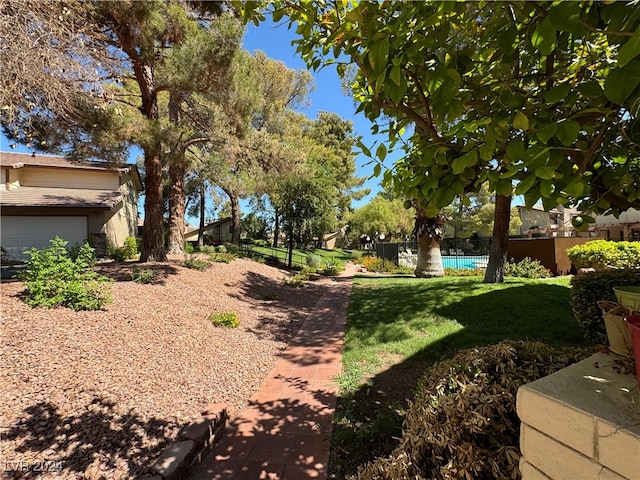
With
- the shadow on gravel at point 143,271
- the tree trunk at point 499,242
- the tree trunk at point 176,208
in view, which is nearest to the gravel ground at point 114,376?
the shadow on gravel at point 143,271

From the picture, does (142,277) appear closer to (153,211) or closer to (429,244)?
(153,211)

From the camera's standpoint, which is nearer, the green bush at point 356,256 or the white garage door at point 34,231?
the white garage door at point 34,231

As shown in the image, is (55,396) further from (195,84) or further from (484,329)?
(195,84)

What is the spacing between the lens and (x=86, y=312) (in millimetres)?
4312

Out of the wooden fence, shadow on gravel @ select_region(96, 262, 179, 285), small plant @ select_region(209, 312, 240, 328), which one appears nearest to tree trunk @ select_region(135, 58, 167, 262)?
shadow on gravel @ select_region(96, 262, 179, 285)

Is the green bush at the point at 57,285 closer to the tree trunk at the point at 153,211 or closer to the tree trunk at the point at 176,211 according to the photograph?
the tree trunk at the point at 153,211

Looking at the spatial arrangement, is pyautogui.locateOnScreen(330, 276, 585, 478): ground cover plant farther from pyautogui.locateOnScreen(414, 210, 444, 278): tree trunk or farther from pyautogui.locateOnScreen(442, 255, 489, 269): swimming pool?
pyautogui.locateOnScreen(442, 255, 489, 269): swimming pool

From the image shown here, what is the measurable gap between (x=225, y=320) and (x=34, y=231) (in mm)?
13355

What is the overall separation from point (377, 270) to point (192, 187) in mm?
12498

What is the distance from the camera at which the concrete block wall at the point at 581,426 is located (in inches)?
32.2

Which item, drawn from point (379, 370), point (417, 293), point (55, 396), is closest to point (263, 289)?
point (417, 293)

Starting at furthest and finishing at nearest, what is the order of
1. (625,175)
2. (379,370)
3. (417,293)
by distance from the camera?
1. (417,293)
2. (379,370)
3. (625,175)

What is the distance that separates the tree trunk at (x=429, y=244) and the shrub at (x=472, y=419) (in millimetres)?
8984

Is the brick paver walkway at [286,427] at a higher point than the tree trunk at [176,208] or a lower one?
lower
